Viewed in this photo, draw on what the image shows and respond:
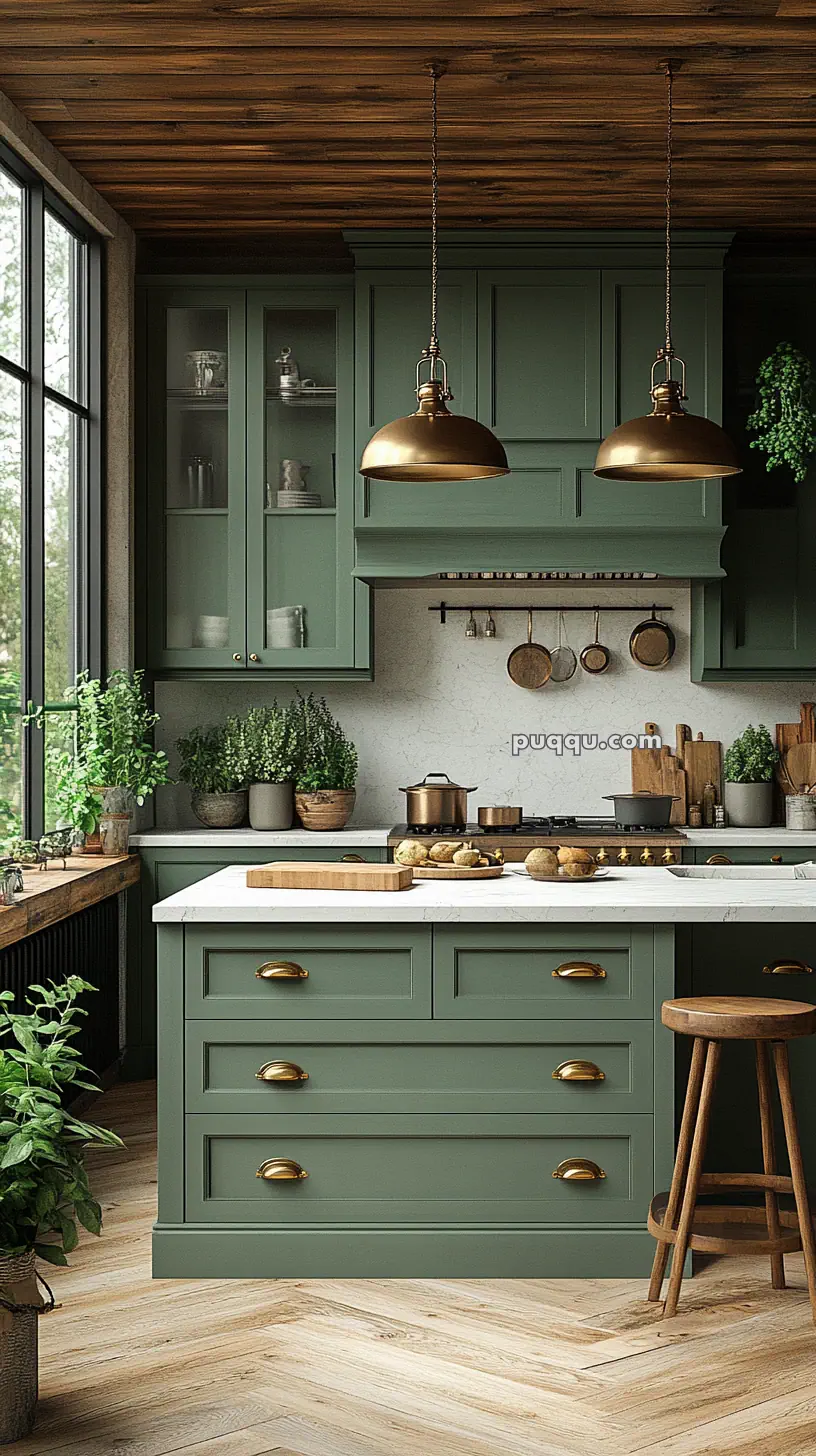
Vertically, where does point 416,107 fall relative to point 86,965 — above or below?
above

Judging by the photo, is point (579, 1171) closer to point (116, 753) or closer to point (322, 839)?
point (322, 839)

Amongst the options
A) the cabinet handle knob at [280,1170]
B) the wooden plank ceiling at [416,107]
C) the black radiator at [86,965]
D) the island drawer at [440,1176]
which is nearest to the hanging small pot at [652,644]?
Answer: the wooden plank ceiling at [416,107]

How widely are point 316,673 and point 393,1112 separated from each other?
8.18ft

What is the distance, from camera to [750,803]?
5652 mm

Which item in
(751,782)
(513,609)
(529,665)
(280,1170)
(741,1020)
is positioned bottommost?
(280,1170)

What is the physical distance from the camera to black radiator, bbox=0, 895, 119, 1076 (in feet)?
13.4

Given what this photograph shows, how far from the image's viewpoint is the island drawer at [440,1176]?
342cm

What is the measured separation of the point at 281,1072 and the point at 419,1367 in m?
0.75

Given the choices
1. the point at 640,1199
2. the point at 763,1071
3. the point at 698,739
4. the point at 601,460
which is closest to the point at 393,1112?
the point at 640,1199

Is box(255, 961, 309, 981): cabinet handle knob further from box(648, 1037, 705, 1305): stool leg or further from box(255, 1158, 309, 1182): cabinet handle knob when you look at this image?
box(648, 1037, 705, 1305): stool leg

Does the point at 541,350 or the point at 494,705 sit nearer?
the point at 541,350

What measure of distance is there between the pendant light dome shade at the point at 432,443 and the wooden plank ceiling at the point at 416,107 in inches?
45.1
